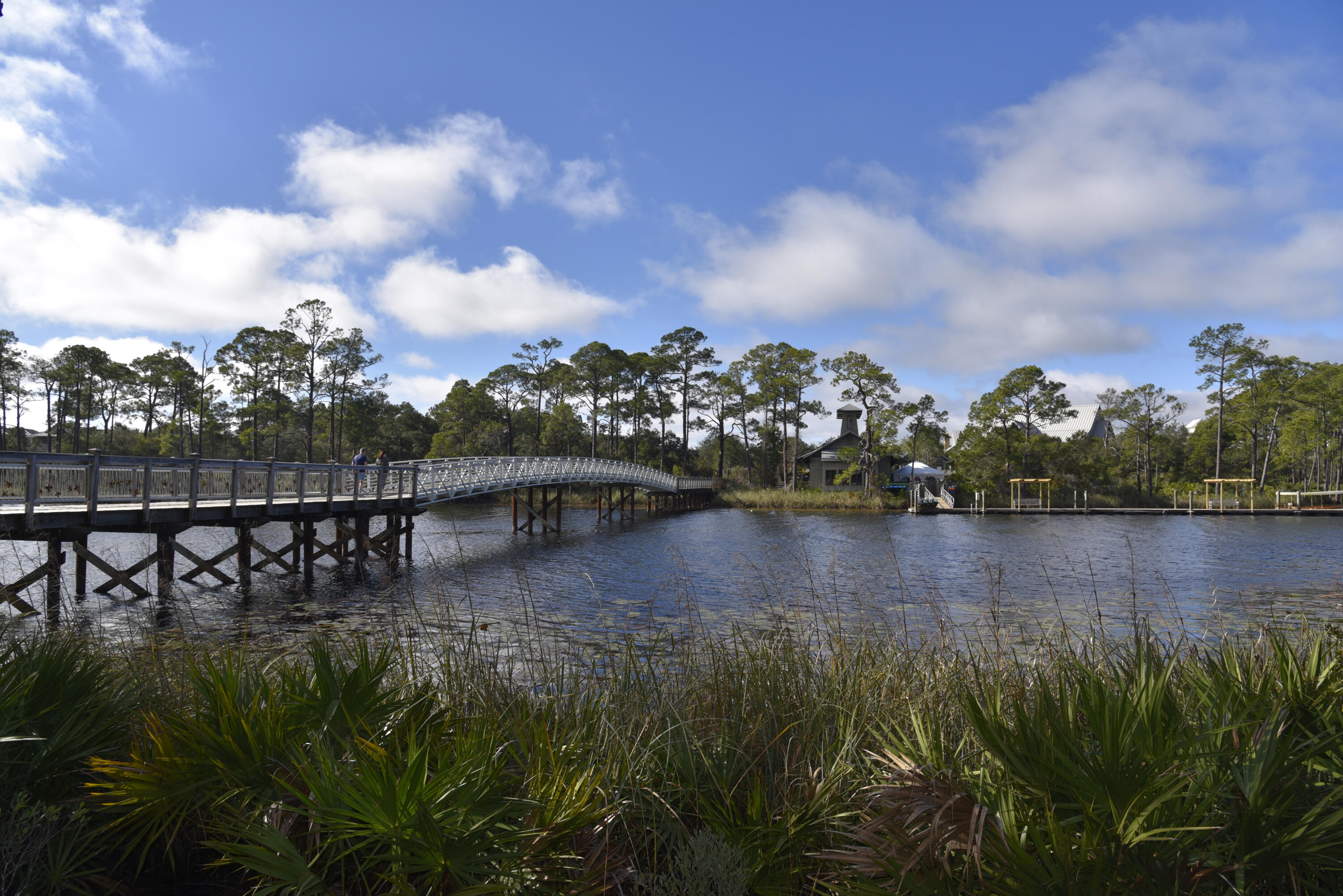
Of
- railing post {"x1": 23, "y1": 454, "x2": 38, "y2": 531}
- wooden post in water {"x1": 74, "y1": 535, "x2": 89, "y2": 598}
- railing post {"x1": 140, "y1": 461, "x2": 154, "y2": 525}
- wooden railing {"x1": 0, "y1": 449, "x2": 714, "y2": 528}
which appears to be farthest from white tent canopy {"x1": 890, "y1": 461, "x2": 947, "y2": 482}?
railing post {"x1": 23, "y1": 454, "x2": 38, "y2": 531}

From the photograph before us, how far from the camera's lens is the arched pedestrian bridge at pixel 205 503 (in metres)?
11.3

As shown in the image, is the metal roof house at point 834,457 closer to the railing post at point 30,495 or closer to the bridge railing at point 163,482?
the bridge railing at point 163,482

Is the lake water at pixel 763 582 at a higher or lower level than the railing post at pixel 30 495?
lower

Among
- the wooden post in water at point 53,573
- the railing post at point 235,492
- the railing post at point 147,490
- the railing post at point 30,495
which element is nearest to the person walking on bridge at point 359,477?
the railing post at point 235,492

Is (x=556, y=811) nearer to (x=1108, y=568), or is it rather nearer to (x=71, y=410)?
(x=1108, y=568)

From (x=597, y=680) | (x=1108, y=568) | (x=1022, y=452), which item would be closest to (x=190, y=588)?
(x=597, y=680)

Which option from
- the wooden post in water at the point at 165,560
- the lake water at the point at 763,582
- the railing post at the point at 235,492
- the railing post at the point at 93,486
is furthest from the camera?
the railing post at the point at 235,492

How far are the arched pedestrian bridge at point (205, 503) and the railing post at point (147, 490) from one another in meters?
0.03

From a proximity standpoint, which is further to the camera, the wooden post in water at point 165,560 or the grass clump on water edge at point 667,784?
the wooden post in water at point 165,560

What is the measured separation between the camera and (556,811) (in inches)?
105

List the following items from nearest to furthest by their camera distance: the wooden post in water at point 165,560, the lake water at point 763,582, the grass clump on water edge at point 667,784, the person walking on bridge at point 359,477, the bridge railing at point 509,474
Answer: the grass clump on water edge at point 667,784, the lake water at point 763,582, the wooden post in water at point 165,560, the person walking on bridge at point 359,477, the bridge railing at point 509,474

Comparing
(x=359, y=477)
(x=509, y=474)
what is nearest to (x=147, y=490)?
(x=359, y=477)

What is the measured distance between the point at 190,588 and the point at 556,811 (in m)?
16.4

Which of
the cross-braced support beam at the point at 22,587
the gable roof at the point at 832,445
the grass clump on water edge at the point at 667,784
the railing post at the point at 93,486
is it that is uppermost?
the gable roof at the point at 832,445
